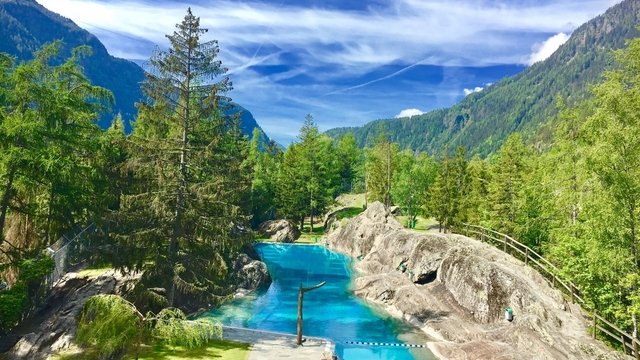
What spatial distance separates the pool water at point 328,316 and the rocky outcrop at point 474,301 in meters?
1.54

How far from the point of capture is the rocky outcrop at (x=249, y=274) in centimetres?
3744

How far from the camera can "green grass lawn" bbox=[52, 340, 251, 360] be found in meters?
17.8

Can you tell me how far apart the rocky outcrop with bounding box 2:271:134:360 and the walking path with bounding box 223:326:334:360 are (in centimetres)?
661

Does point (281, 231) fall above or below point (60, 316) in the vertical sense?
above

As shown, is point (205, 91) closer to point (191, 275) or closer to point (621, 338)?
point (191, 275)

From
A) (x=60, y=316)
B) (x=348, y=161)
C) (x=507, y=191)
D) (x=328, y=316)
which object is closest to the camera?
(x=60, y=316)

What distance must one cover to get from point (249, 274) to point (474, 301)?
1899cm

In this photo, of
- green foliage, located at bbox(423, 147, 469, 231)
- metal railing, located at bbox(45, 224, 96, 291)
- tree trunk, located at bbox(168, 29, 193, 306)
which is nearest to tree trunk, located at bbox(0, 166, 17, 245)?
metal railing, located at bbox(45, 224, 96, 291)

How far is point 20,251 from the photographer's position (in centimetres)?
2223

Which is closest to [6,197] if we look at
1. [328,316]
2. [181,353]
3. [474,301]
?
[181,353]

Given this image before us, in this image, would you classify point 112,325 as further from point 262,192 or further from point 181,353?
point 262,192

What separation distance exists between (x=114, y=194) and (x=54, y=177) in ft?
22.2

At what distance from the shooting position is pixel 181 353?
19094 millimetres

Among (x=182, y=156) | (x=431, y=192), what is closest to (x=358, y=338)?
(x=182, y=156)
